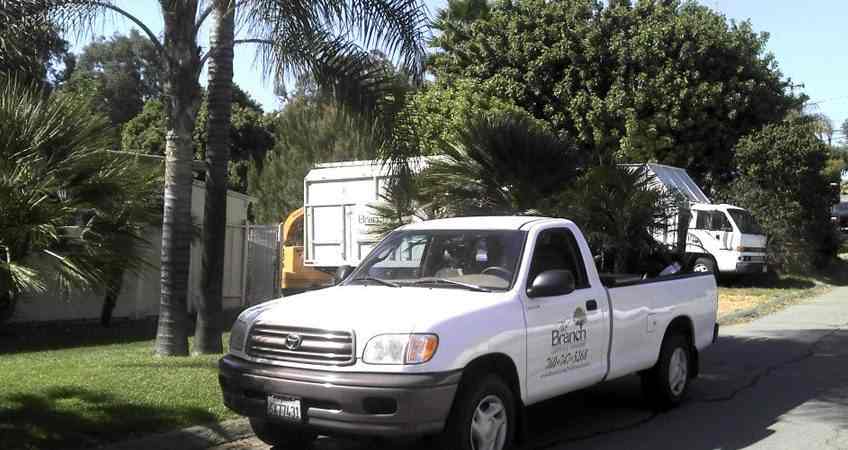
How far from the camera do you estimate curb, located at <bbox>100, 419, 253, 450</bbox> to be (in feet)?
20.8

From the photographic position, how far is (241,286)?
1825 cm

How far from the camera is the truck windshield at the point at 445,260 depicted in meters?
6.49

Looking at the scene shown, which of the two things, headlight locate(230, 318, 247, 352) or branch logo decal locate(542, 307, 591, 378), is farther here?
branch logo decal locate(542, 307, 591, 378)

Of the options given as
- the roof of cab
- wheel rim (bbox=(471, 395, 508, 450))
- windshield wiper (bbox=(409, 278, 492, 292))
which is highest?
the roof of cab

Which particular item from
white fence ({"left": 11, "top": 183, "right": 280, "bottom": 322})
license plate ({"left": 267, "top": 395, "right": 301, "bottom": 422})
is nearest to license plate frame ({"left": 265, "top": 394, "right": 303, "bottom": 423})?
license plate ({"left": 267, "top": 395, "right": 301, "bottom": 422})

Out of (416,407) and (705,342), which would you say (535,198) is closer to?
(705,342)

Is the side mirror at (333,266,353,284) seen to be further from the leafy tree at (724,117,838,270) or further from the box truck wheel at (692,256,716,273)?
the leafy tree at (724,117,838,270)

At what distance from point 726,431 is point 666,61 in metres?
20.2

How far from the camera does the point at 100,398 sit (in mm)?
7352

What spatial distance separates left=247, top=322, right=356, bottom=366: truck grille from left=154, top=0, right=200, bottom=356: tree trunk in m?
4.15

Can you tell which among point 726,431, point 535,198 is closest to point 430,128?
point 535,198

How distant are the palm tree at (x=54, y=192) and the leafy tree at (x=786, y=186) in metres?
18.8

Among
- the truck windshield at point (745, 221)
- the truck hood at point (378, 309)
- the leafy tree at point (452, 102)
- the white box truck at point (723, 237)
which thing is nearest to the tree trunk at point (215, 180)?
the truck hood at point (378, 309)

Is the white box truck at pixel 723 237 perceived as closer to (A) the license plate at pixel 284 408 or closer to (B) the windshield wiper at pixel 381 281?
(B) the windshield wiper at pixel 381 281
